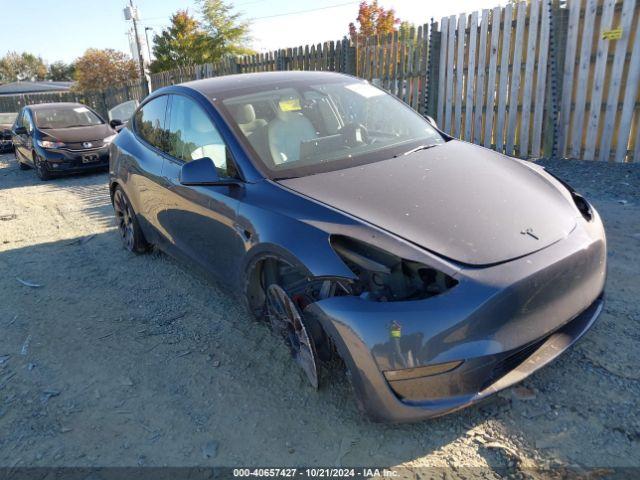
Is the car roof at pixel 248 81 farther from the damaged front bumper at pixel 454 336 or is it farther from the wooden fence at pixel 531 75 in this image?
the wooden fence at pixel 531 75

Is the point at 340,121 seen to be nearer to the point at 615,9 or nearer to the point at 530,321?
the point at 530,321

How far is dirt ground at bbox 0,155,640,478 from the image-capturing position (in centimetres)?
226

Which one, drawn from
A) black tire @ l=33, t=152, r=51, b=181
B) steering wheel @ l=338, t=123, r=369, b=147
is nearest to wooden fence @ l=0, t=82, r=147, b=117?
black tire @ l=33, t=152, r=51, b=181

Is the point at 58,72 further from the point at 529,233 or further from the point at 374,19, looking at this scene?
the point at 529,233

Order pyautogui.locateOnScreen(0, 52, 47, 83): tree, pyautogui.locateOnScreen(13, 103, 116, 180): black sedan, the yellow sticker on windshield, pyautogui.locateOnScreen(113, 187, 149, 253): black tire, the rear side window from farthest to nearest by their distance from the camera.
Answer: pyautogui.locateOnScreen(0, 52, 47, 83): tree → pyautogui.locateOnScreen(13, 103, 116, 180): black sedan → pyautogui.locateOnScreen(113, 187, 149, 253): black tire → the rear side window → the yellow sticker on windshield

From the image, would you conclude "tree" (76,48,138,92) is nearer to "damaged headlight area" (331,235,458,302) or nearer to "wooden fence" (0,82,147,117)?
"wooden fence" (0,82,147,117)

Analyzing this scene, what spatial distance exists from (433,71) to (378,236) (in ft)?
23.8

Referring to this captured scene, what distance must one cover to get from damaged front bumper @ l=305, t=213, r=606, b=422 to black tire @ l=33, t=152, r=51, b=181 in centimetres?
948

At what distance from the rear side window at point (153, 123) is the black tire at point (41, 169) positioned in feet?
20.2

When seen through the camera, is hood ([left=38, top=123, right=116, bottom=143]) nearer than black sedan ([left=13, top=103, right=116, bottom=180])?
No

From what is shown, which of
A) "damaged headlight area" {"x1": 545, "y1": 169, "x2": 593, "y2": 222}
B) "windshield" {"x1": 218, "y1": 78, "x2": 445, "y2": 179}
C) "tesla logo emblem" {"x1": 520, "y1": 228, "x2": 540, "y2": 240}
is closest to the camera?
"tesla logo emblem" {"x1": 520, "y1": 228, "x2": 540, "y2": 240}

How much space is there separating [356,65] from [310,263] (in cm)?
861

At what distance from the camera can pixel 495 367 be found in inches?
82.7

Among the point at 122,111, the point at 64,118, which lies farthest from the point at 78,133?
the point at 122,111
